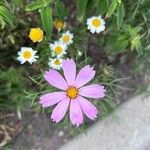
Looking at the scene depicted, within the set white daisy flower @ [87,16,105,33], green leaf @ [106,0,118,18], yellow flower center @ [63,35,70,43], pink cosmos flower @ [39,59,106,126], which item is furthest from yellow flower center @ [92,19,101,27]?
pink cosmos flower @ [39,59,106,126]

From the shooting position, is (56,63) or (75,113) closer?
(75,113)

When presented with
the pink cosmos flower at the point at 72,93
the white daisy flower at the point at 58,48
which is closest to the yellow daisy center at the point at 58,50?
the white daisy flower at the point at 58,48

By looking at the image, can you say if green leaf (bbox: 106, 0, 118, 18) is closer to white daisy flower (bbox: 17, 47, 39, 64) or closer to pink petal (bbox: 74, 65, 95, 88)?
pink petal (bbox: 74, 65, 95, 88)

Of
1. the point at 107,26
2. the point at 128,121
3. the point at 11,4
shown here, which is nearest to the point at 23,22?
the point at 11,4

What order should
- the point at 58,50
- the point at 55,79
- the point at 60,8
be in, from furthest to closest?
the point at 58,50 → the point at 60,8 → the point at 55,79

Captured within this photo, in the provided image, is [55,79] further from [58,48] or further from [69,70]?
[58,48]

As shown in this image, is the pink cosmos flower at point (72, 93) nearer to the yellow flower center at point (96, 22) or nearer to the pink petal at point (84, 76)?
the pink petal at point (84, 76)

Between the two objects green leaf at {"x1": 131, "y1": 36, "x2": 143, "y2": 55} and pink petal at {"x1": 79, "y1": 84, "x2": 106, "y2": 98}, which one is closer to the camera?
pink petal at {"x1": 79, "y1": 84, "x2": 106, "y2": 98}

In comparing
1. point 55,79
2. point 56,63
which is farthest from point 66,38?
point 55,79
